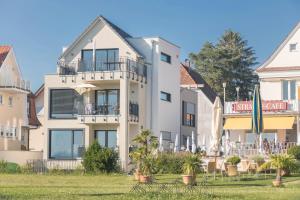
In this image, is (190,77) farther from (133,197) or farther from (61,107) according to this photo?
(133,197)

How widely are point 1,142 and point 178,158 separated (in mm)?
23366

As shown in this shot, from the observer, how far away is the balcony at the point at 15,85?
64.2 metres

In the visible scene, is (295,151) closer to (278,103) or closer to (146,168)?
(278,103)

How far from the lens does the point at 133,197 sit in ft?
67.7

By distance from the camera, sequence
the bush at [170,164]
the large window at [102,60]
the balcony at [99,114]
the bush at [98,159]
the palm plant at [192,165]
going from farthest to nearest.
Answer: the large window at [102,60] < the balcony at [99,114] < the bush at [98,159] < the bush at [170,164] < the palm plant at [192,165]

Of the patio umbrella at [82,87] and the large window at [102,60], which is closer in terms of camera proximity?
the patio umbrella at [82,87]

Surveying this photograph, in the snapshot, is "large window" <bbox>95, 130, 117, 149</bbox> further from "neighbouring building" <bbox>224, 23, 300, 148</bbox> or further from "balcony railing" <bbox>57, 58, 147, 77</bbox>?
"neighbouring building" <bbox>224, 23, 300, 148</bbox>

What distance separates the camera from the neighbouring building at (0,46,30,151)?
62612 millimetres

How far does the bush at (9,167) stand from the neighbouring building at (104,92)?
11.8 ft

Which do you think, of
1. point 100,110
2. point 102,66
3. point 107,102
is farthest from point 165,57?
point 100,110

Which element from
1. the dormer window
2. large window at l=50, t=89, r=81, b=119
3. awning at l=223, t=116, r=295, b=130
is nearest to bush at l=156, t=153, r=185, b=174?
awning at l=223, t=116, r=295, b=130

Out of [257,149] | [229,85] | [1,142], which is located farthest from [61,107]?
[229,85]

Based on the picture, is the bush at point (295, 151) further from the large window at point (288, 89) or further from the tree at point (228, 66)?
the tree at point (228, 66)

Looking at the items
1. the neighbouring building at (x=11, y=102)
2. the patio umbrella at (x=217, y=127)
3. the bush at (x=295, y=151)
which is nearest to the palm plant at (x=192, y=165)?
the patio umbrella at (x=217, y=127)
